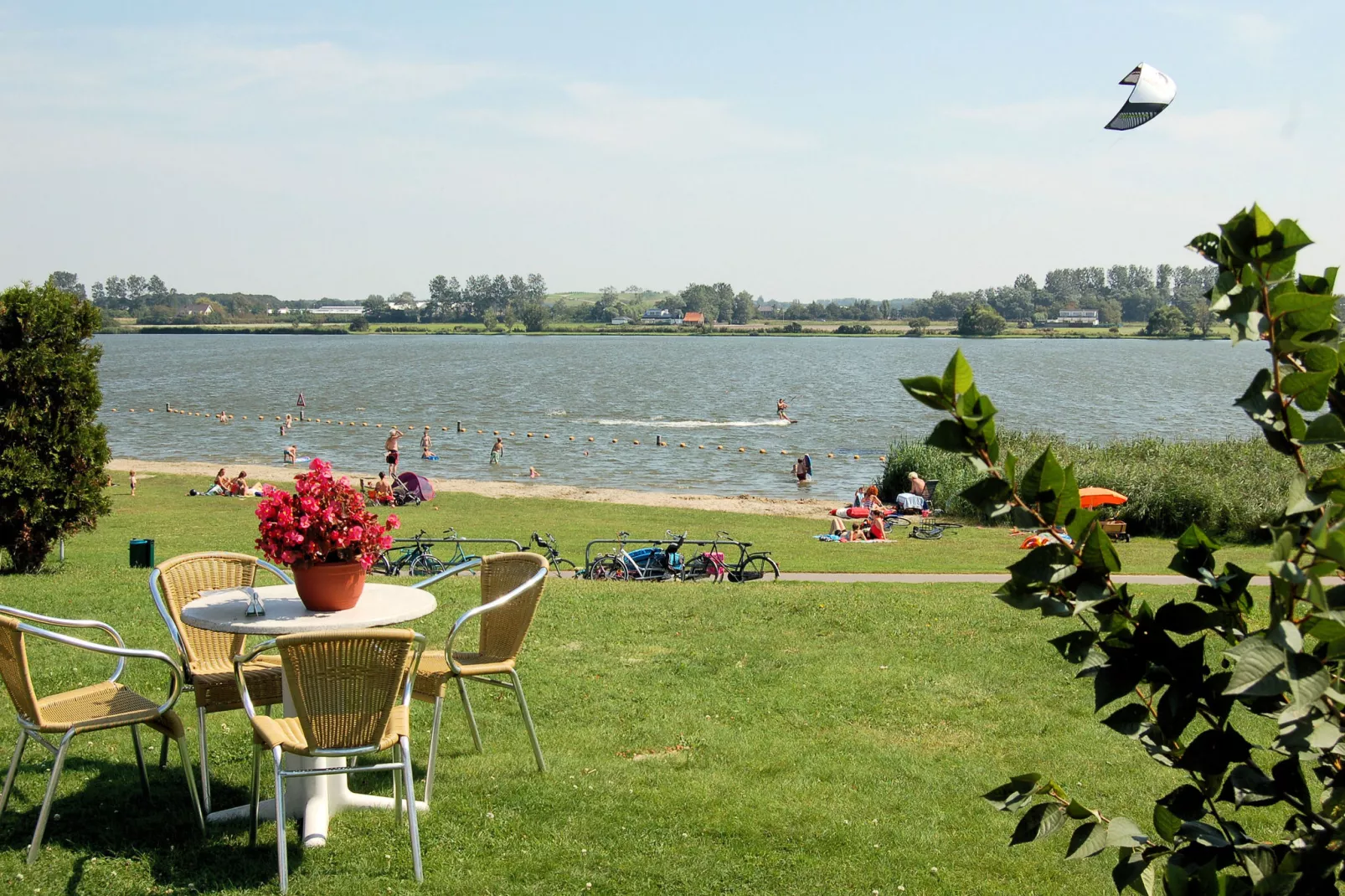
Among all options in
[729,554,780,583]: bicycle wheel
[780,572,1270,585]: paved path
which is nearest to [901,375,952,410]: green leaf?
[780,572,1270,585]: paved path

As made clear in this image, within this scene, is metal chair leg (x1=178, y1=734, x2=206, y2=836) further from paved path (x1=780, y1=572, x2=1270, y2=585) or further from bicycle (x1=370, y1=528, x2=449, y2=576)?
paved path (x1=780, y1=572, x2=1270, y2=585)

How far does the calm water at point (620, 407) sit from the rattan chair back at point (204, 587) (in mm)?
31371

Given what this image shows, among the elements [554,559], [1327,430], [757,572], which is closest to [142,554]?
[554,559]

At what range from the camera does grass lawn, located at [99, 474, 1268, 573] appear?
19469 millimetres

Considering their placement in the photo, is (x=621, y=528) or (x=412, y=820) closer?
(x=412, y=820)

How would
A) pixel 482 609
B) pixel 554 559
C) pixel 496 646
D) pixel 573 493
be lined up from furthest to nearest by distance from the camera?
1. pixel 573 493
2. pixel 554 559
3. pixel 496 646
4. pixel 482 609

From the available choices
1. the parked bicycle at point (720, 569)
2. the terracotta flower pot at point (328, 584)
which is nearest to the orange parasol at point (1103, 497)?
the parked bicycle at point (720, 569)

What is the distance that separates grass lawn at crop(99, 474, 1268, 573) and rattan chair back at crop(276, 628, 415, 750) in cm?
1268

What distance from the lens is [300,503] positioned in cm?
584

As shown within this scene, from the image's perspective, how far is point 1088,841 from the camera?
186 centimetres

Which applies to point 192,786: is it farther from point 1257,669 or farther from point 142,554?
point 142,554

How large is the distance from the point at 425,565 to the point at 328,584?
37.4ft

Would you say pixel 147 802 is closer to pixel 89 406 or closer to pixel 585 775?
pixel 585 775

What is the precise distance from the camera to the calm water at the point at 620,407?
46.7 m
